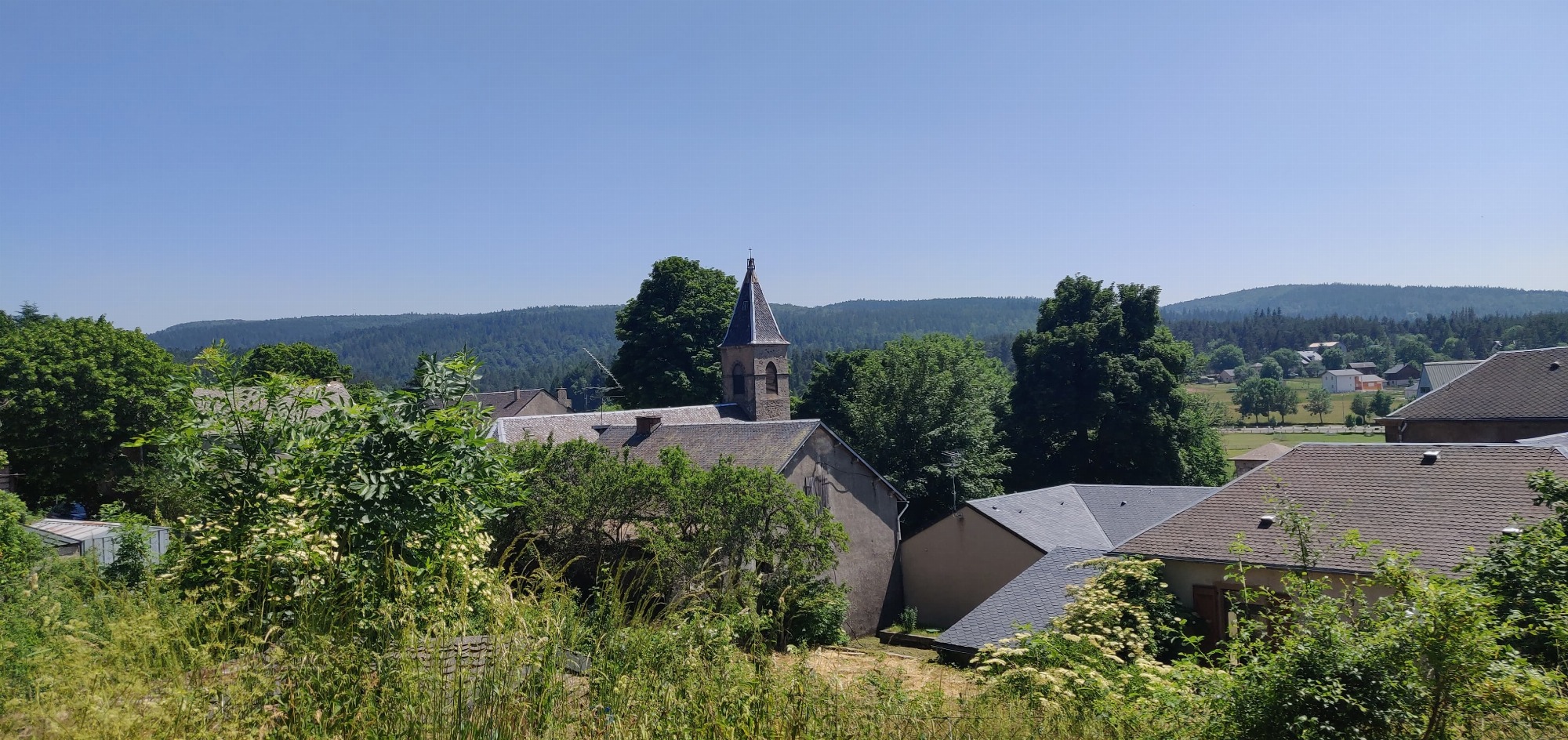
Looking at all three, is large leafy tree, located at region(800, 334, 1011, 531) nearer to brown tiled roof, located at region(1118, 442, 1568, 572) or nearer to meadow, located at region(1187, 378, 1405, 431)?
brown tiled roof, located at region(1118, 442, 1568, 572)

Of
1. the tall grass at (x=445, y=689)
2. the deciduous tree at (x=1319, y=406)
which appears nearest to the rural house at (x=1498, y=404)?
the tall grass at (x=445, y=689)

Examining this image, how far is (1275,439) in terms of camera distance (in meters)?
76.6

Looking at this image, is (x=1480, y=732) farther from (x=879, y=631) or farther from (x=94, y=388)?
(x=94, y=388)

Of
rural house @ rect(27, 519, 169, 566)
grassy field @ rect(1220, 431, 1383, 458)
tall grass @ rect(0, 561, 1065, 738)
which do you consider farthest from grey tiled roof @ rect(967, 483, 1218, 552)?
grassy field @ rect(1220, 431, 1383, 458)

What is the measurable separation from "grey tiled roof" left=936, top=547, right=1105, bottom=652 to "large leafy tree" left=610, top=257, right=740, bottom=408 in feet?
90.3

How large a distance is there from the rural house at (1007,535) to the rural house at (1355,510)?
5859 millimetres

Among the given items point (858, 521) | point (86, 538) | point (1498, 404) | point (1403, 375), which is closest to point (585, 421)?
point (858, 521)

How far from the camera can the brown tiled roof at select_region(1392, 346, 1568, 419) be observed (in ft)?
89.2

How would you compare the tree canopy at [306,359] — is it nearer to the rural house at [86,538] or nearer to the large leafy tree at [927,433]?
the rural house at [86,538]

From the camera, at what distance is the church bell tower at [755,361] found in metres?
36.1

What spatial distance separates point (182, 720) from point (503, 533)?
697 inches

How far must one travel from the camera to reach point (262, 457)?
673 centimetres

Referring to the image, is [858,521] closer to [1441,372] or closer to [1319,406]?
[1441,372]

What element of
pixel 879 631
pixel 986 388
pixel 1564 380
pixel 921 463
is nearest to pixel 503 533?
pixel 879 631
